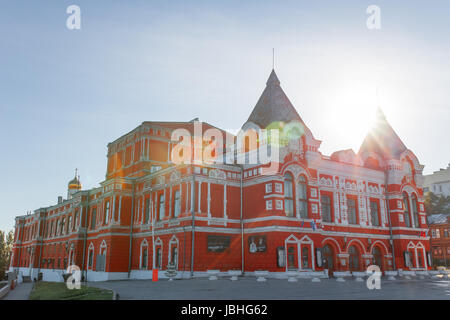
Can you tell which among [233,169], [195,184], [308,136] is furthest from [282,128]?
[195,184]

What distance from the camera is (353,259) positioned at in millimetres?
35219

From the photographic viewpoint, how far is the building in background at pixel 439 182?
282 feet

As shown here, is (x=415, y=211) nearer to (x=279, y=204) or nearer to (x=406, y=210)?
(x=406, y=210)

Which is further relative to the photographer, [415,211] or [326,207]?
[415,211]

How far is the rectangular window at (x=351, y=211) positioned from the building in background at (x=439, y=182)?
197 ft

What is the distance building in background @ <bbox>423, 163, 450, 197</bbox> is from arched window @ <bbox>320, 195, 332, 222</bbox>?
207 ft

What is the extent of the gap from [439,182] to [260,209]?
236ft

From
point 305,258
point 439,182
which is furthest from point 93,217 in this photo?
point 439,182

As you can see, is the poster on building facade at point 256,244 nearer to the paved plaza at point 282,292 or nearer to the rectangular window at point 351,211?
the paved plaza at point 282,292

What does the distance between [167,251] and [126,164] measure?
1472 cm

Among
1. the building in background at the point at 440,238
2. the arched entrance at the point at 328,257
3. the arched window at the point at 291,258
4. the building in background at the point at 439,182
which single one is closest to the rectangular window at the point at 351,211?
the arched entrance at the point at 328,257

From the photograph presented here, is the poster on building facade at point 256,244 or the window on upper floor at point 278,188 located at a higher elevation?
the window on upper floor at point 278,188

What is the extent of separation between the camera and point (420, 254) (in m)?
38.4
